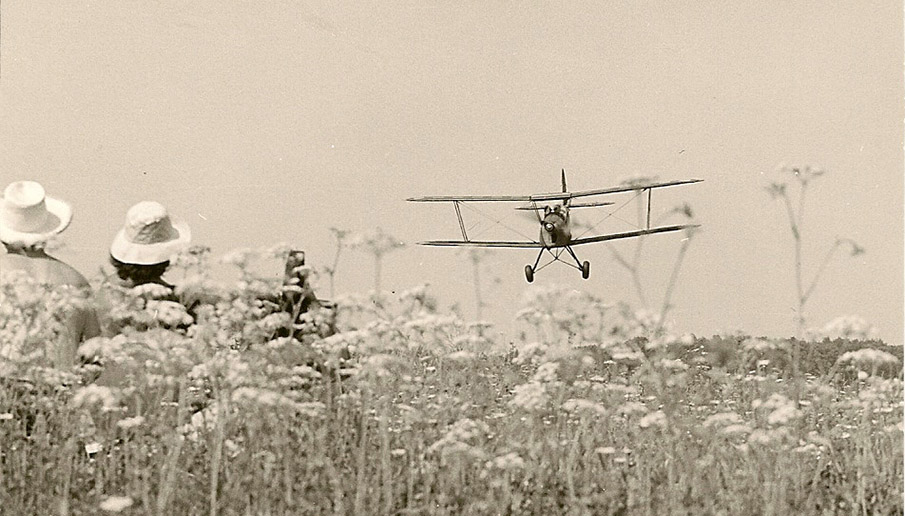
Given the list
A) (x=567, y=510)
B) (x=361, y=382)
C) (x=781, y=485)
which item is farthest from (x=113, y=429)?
(x=781, y=485)

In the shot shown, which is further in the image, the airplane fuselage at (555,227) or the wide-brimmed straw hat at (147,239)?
the airplane fuselage at (555,227)

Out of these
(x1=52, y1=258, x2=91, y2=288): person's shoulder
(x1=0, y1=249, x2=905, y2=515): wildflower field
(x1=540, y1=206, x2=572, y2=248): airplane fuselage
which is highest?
(x1=540, y1=206, x2=572, y2=248): airplane fuselage

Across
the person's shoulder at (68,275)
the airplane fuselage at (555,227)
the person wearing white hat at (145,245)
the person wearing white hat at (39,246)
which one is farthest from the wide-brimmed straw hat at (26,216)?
the airplane fuselage at (555,227)

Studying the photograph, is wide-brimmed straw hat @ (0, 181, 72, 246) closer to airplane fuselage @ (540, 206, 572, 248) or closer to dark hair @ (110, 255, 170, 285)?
dark hair @ (110, 255, 170, 285)

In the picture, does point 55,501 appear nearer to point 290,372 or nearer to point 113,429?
point 113,429

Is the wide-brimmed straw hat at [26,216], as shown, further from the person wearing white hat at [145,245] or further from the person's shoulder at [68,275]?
the person wearing white hat at [145,245]

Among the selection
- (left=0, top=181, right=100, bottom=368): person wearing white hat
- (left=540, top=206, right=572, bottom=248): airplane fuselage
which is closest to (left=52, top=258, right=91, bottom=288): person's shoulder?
(left=0, top=181, right=100, bottom=368): person wearing white hat

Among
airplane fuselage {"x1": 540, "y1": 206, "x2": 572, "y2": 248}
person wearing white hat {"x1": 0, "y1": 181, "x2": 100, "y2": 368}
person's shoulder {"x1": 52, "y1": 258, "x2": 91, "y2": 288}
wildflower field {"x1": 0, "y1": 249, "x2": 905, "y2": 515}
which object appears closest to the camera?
wildflower field {"x1": 0, "y1": 249, "x2": 905, "y2": 515}
